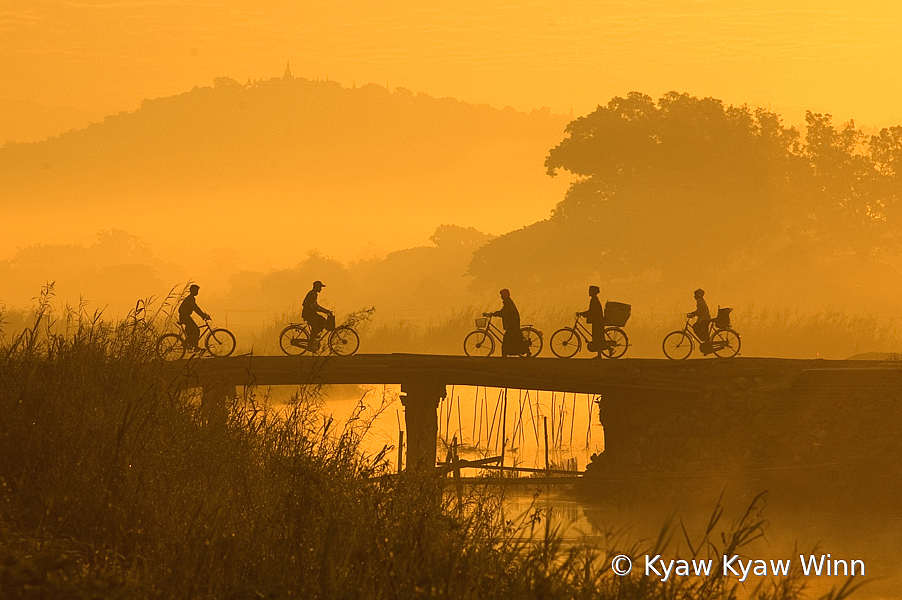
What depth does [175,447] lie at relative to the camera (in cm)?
1064

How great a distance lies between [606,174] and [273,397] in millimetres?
32858

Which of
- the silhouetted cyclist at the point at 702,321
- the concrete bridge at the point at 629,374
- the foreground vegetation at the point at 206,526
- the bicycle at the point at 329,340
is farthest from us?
the silhouetted cyclist at the point at 702,321

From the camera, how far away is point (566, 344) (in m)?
26.2

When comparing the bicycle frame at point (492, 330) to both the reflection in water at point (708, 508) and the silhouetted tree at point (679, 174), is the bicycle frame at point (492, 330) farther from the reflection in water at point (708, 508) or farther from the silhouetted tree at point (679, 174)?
the silhouetted tree at point (679, 174)

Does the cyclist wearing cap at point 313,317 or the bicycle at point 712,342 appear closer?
the cyclist wearing cap at point 313,317

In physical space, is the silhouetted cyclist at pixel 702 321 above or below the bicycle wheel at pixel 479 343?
above

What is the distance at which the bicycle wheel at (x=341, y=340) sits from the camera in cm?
2519

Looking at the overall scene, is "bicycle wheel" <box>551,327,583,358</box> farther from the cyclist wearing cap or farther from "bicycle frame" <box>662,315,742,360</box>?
the cyclist wearing cap

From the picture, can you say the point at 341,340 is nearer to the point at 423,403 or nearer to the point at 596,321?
the point at 423,403

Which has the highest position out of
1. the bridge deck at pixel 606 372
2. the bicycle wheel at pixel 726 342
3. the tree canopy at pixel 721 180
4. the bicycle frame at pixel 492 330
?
the tree canopy at pixel 721 180

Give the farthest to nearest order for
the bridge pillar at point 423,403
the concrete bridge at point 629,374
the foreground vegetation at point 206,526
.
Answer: the bridge pillar at point 423,403 → the concrete bridge at point 629,374 → the foreground vegetation at point 206,526

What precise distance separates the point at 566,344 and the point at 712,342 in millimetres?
3276

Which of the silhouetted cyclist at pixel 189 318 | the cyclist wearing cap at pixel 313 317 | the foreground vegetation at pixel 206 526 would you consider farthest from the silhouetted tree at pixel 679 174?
the foreground vegetation at pixel 206 526

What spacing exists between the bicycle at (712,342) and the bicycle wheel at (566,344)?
6.35 ft
